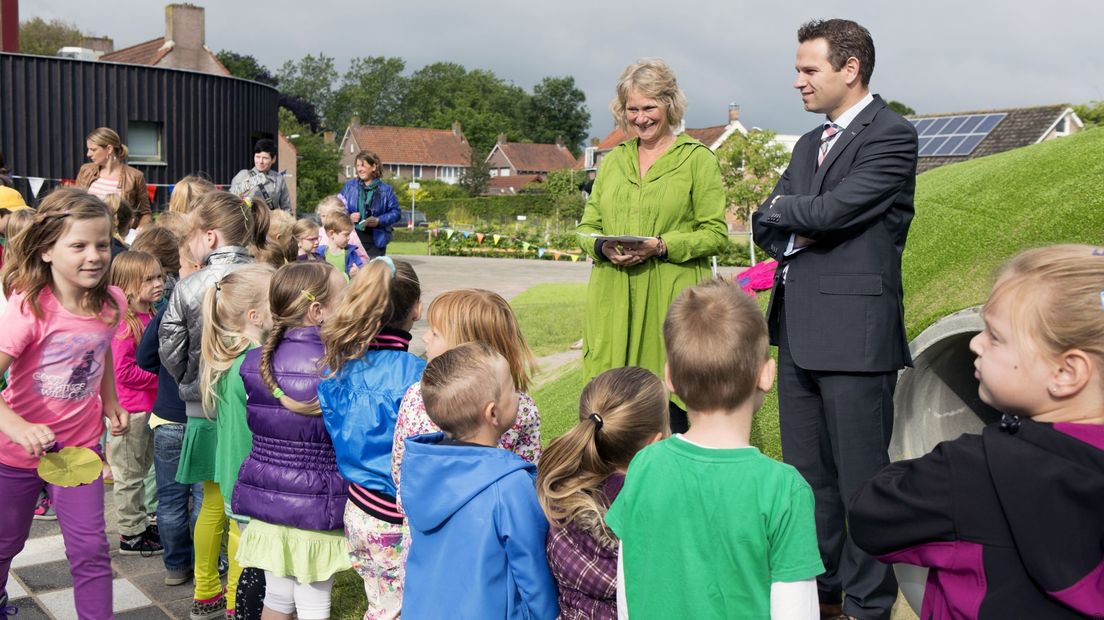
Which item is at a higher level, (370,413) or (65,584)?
(370,413)

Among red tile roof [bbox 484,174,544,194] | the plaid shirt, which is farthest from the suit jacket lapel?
red tile roof [bbox 484,174,544,194]

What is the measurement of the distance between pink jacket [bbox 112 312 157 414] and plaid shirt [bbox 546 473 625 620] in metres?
3.48

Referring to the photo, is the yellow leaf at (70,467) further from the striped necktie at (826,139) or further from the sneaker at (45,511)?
the striped necktie at (826,139)

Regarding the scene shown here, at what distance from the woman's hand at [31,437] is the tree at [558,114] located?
415 feet

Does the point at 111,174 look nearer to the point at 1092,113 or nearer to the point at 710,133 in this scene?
the point at 1092,113

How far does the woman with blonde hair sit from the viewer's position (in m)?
7.97

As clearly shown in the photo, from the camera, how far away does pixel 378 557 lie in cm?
360

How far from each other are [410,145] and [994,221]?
10215cm

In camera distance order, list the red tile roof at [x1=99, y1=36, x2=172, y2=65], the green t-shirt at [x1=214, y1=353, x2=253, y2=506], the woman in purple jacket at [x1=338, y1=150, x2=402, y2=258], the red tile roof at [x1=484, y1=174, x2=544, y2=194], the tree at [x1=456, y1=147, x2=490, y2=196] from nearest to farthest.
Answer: the green t-shirt at [x1=214, y1=353, x2=253, y2=506] → the woman in purple jacket at [x1=338, y1=150, x2=402, y2=258] → the red tile roof at [x1=99, y1=36, x2=172, y2=65] → the tree at [x1=456, y1=147, x2=490, y2=196] → the red tile roof at [x1=484, y1=174, x2=544, y2=194]

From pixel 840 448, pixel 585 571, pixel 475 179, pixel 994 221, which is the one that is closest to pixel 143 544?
pixel 585 571

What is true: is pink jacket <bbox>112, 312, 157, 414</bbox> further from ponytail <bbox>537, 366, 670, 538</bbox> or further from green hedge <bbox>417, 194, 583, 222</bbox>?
green hedge <bbox>417, 194, 583, 222</bbox>

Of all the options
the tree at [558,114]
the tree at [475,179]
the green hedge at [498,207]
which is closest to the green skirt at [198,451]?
the green hedge at [498,207]

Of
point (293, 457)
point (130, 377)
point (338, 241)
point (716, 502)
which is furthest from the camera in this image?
point (338, 241)

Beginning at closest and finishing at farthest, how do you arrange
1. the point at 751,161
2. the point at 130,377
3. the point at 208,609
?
the point at 208,609 < the point at 130,377 < the point at 751,161
